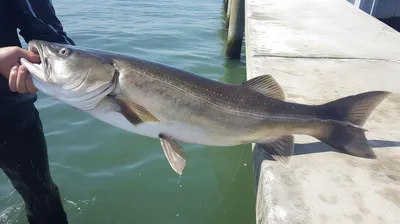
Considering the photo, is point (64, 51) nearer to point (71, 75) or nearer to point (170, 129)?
point (71, 75)

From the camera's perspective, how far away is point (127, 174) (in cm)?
457

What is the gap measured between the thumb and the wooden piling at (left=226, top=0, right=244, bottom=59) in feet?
22.7

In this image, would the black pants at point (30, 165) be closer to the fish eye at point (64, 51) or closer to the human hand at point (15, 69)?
the human hand at point (15, 69)

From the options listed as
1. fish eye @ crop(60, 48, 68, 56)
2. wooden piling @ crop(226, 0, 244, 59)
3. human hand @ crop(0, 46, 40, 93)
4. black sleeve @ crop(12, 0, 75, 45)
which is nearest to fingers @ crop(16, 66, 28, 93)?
human hand @ crop(0, 46, 40, 93)

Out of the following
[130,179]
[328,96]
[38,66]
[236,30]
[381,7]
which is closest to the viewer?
[38,66]

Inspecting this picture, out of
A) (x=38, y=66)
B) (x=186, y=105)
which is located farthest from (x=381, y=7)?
(x=38, y=66)

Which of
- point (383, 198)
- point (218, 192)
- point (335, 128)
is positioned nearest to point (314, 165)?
point (335, 128)

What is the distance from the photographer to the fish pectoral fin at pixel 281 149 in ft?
8.14

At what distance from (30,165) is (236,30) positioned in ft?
22.6

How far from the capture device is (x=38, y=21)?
2.87 metres

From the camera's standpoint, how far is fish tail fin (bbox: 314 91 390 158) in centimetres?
245

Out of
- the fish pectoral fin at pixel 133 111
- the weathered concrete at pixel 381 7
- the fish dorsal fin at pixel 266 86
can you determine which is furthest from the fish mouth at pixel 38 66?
the weathered concrete at pixel 381 7

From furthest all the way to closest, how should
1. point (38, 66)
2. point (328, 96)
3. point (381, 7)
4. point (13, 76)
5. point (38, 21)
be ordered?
point (381, 7) → point (328, 96) → point (38, 21) → point (38, 66) → point (13, 76)

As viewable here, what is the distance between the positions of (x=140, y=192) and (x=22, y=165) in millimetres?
1623
